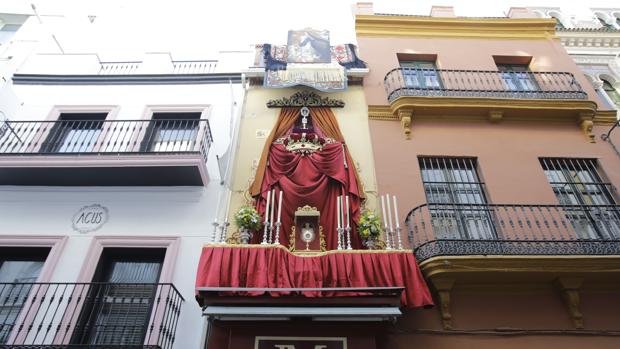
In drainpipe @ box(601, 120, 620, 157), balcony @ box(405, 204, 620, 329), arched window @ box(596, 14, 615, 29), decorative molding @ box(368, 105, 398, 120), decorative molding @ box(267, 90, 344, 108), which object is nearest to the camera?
balcony @ box(405, 204, 620, 329)

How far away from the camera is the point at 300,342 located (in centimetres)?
496

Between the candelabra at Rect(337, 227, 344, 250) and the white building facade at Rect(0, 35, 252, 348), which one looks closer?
the white building facade at Rect(0, 35, 252, 348)

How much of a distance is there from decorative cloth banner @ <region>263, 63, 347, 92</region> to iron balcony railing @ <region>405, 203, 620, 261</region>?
371 centimetres

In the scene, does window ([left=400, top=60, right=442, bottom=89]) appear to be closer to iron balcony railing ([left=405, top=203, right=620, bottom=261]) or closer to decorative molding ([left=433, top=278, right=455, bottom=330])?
iron balcony railing ([left=405, top=203, right=620, bottom=261])

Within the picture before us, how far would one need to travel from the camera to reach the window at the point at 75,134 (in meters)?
7.69

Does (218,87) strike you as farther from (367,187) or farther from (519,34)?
(519,34)

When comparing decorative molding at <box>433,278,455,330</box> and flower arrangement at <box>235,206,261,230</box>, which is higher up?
flower arrangement at <box>235,206,261,230</box>

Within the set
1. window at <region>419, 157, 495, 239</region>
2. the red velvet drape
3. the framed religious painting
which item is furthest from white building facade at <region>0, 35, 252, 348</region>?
window at <region>419, 157, 495, 239</region>

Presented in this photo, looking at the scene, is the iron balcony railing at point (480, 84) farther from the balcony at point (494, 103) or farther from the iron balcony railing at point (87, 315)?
the iron balcony railing at point (87, 315)

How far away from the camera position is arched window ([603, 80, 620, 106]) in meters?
9.44

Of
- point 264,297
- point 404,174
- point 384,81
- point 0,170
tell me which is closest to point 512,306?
point 404,174

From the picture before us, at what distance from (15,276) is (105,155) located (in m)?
2.41

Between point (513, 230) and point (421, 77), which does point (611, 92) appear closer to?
point (421, 77)

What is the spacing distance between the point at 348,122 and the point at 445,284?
4.01m
